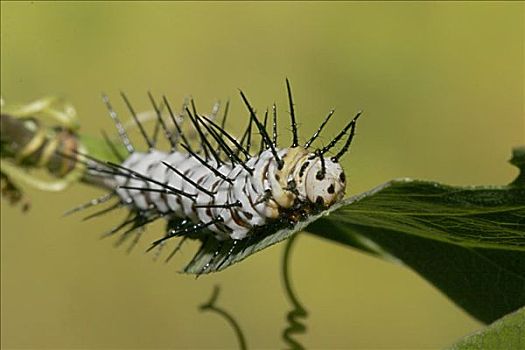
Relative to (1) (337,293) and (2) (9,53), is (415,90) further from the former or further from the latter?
(2) (9,53)

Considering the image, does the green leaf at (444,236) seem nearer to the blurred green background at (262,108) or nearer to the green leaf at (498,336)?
the green leaf at (498,336)

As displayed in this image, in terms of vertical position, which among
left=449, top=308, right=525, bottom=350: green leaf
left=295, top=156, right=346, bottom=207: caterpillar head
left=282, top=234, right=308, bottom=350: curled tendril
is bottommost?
left=282, top=234, right=308, bottom=350: curled tendril

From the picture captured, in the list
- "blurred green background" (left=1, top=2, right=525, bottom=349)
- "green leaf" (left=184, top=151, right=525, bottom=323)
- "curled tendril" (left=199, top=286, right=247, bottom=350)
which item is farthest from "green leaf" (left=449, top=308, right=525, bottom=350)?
"blurred green background" (left=1, top=2, right=525, bottom=349)

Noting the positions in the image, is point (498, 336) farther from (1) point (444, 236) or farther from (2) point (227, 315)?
(2) point (227, 315)

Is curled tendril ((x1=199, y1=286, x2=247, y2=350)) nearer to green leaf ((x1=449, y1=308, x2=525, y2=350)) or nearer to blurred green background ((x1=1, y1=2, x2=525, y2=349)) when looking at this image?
green leaf ((x1=449, y1=308, x2=525, y2=350))

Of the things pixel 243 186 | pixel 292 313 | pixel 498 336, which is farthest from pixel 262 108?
pixel 498 336
